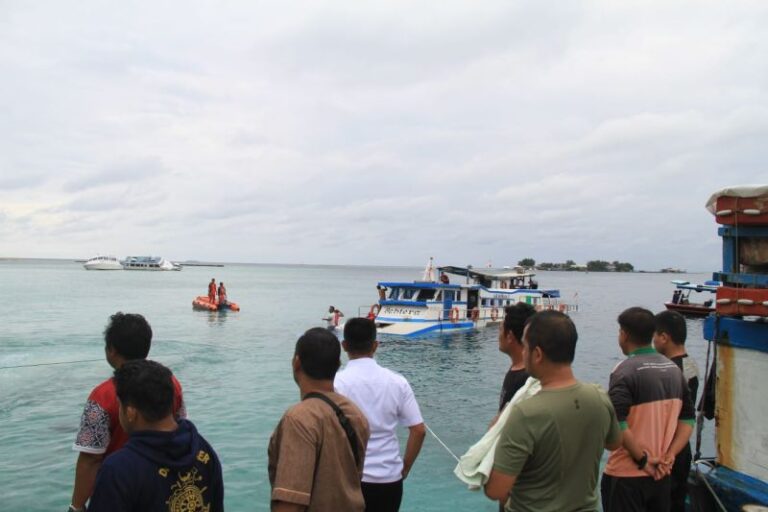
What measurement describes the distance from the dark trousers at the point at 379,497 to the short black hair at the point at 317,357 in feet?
→ 4.18

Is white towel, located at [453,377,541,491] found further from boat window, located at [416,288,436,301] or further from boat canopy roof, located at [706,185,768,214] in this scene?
boat window, located at [416,288,436,301]

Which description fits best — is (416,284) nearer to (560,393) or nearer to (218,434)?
(218,434)

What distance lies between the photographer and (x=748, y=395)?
4.88 m

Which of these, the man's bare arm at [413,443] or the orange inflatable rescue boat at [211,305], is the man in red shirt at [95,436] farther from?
the orange inflatable rescue boat at [211,305]

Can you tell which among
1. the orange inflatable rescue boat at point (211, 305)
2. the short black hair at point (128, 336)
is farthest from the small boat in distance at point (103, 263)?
the short black hair at point (128, 336)

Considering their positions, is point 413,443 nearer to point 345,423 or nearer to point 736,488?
point 345,423

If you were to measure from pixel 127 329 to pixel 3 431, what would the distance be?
Answer: 36.0 feet

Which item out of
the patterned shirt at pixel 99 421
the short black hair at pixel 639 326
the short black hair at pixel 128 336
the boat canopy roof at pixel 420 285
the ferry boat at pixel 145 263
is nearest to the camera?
the patterned shirt at pixel 99 421

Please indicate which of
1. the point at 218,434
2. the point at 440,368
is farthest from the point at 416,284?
the point at 218,434

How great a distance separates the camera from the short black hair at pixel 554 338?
3008 mm

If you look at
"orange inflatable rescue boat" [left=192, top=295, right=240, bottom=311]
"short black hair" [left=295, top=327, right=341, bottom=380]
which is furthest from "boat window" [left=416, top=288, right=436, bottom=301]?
"short black hair" [left=295, top=327, right=341, bottom=380]

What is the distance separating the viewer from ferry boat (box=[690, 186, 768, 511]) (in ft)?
15.6

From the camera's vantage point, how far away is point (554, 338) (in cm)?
303

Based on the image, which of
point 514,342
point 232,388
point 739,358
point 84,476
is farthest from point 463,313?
point 84,476
